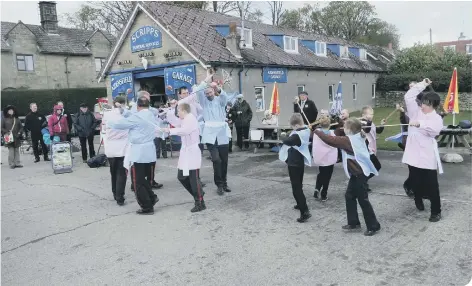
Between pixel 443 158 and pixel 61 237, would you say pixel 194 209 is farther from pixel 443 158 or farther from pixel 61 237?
pixel 443 158

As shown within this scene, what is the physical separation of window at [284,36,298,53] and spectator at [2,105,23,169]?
13.5 metres

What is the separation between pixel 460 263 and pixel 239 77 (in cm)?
1278

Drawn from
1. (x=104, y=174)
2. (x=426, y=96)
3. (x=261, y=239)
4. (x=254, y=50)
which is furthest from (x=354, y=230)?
(x=254, y=50)

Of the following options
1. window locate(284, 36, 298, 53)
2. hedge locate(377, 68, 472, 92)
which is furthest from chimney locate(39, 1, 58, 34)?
hedge locate(377, 68, 472, 92)

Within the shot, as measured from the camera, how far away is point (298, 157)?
5.67 metres

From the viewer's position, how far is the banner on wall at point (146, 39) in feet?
52.6

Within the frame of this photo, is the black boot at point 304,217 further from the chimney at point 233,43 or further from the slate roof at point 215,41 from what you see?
the chimney at point 233,43

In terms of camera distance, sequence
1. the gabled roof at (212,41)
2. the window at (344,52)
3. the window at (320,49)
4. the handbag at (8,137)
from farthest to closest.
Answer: the window at (344,52) → the window at (320,49) → the gabled roof at (212,41) → the handbag at (8,137)

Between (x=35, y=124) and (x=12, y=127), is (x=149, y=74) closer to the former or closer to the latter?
(x=35, y=124)

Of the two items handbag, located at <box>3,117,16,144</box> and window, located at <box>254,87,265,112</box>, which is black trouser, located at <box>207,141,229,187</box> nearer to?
handbag, located at <box>3,117,16,144</box>

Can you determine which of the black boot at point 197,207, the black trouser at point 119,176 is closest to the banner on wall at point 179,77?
the black trouser at point 119,176

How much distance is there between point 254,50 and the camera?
18.1m

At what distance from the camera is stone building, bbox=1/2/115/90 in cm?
2980

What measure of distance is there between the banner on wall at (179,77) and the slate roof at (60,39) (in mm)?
19838
